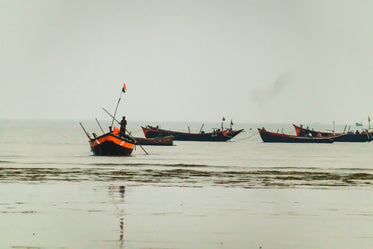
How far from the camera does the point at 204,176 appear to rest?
39125mm

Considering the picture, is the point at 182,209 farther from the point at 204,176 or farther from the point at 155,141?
the point at 155,141

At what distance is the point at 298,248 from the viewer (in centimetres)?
1783

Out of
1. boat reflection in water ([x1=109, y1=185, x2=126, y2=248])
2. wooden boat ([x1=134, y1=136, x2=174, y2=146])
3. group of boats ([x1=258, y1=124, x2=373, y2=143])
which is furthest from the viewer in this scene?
group of boats ([x1=258, y1=124, x2=373, y2=143])

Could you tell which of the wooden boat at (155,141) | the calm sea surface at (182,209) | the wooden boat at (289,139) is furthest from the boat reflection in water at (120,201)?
the wooden boat at (289,139)

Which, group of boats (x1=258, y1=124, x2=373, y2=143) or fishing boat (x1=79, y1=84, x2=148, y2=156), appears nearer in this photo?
fishing boat (x1=79, y1=84, x2=148, y2=156)

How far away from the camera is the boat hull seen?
55.2 meters

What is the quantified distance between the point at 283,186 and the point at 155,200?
7.82 metres

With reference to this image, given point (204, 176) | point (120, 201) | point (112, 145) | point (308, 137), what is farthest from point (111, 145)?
point (308, 137)

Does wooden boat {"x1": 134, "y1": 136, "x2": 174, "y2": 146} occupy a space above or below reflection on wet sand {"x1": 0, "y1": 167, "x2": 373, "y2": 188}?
above

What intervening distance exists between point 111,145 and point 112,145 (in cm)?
7

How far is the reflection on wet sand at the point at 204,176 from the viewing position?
34750mm

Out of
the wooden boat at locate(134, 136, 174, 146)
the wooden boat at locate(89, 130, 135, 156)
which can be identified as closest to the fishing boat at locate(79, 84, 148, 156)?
the wooden boat at locate(89, 130, 135, 156)

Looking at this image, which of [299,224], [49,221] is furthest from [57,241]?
[299,224]

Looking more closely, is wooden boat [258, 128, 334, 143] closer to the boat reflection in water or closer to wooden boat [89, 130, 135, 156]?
wooden boat [89, 130, 135, 156]
